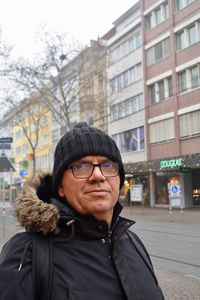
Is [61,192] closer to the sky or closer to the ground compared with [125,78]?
closer to the ground

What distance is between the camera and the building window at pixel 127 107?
41.2 meters

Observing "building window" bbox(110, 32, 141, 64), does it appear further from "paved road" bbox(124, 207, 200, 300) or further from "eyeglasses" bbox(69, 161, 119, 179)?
"eyeglasses" bbox(69, 161, 119, 179)

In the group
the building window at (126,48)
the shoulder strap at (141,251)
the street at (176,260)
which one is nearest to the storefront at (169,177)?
the building window at (126,48)

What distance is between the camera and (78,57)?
36.7 metres

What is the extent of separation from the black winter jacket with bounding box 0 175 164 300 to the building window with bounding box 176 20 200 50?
3307cm

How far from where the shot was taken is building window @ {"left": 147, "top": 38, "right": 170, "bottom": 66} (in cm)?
3734

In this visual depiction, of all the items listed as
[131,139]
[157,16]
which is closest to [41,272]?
[157,16]

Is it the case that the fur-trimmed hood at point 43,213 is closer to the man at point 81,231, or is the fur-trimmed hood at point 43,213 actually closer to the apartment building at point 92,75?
the man at point 81,231

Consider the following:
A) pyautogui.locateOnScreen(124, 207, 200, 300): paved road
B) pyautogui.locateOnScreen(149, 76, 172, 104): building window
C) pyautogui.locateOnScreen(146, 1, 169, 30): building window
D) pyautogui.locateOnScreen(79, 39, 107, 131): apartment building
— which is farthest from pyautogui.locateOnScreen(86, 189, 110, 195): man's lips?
pyautogui.locateOnScreen(146, 1, 169, 30): building window

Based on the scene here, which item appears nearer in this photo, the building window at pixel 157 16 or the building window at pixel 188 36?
the building window at pixel 188 36

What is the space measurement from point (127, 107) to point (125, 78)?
2893 mm

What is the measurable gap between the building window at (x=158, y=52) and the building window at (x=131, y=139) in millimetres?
5773

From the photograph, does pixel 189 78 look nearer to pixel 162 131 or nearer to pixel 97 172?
pixel 162 131

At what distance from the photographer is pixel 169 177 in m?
36.9
